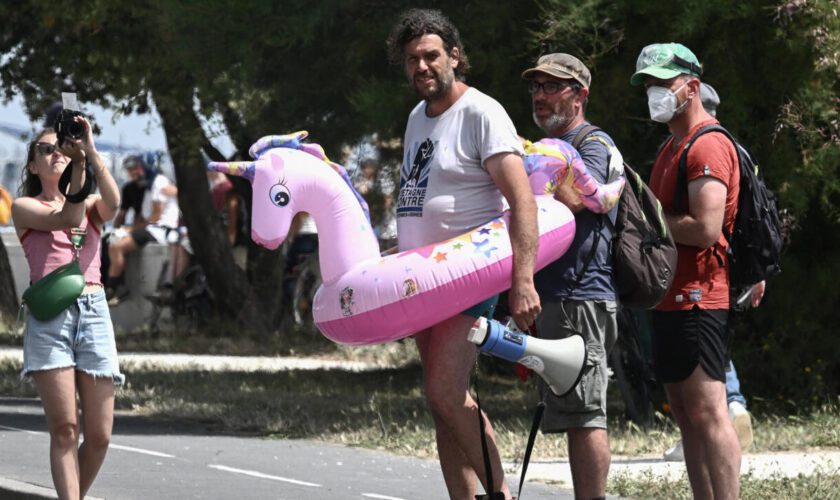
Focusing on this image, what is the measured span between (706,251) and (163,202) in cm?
1634

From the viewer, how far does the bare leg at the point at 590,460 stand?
6.37 metres

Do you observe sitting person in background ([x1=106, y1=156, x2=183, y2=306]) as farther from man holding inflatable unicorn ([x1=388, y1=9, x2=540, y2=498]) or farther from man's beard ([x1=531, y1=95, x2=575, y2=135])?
man holding inflatable unicorn ([x1=388, y1=9, x2=540, y2=498])

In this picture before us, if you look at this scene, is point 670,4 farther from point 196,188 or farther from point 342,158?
point 196,188

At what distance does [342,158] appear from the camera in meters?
14.0

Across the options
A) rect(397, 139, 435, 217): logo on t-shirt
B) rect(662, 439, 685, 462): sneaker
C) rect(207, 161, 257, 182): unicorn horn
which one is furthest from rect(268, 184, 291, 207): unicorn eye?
rect(662, 439, 685, 462): sneaker

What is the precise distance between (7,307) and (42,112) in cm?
281

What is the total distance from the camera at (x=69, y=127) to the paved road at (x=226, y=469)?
2.01 meters

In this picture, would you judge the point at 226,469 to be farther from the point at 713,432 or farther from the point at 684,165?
the point at 684,165

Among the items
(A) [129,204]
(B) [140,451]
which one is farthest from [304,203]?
(A) [129,204]

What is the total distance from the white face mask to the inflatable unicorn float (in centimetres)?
44

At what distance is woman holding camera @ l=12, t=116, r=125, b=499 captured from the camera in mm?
7090

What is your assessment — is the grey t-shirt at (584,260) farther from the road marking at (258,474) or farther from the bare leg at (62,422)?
the road marking at (258,474)

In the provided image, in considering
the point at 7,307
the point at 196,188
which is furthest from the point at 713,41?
the point at 7,307

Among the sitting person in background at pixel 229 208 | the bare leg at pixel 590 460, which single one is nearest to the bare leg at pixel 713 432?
→ the bare leg at pixel 590 460
